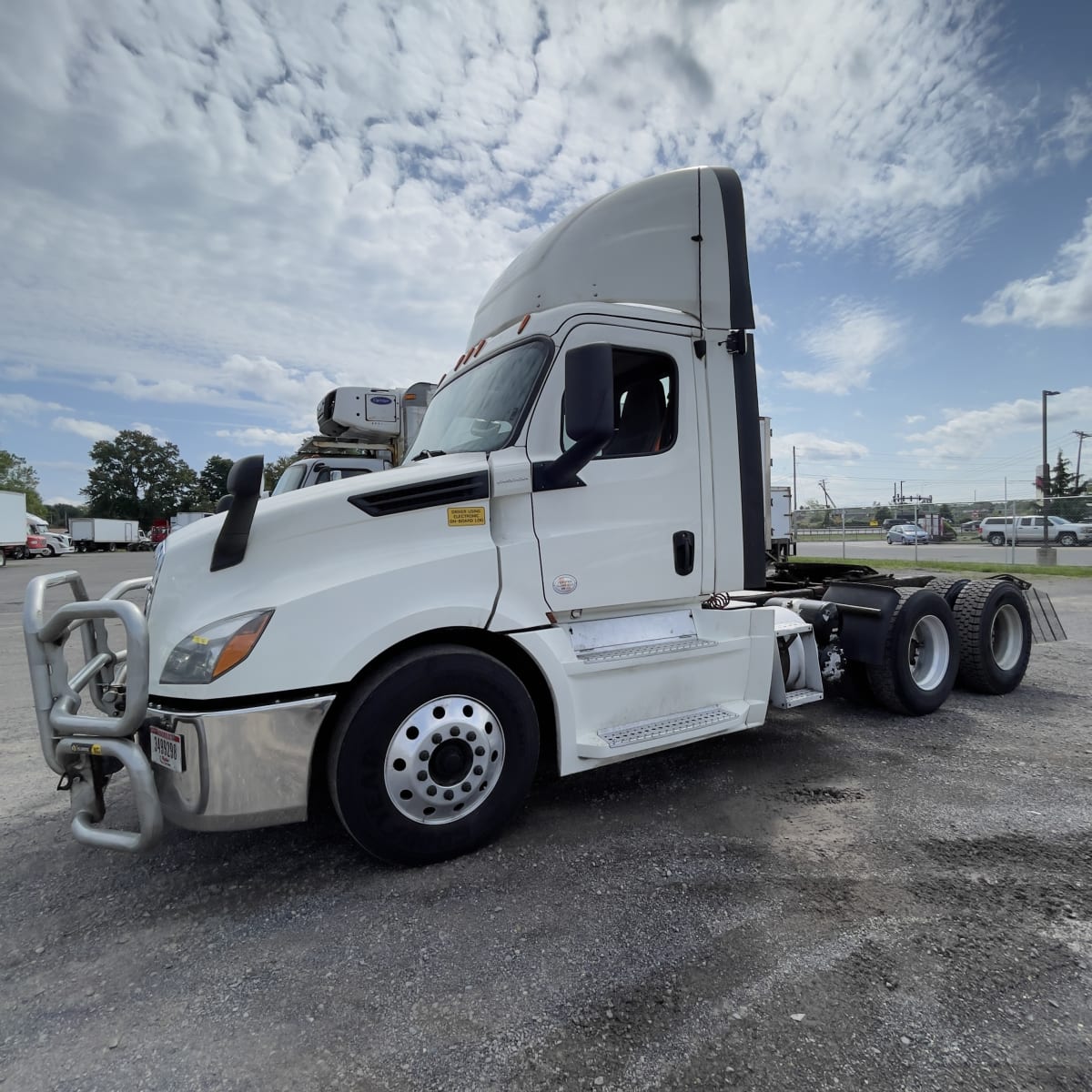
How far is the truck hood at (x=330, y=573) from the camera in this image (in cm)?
270

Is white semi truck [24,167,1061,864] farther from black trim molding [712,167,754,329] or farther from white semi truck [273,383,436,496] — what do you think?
white semi truck [273,383,436,496]

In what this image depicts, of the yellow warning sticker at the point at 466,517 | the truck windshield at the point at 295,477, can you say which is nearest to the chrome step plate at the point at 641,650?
the yellow warning sticker at the point at 466,517

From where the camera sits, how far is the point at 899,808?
140 inches

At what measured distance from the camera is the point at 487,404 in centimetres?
370

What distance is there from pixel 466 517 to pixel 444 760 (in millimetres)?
1101

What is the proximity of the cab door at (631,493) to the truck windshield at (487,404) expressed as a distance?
137 millimetres

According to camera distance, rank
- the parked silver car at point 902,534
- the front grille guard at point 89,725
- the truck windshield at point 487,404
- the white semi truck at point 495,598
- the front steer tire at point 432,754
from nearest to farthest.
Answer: the front grille guard at point 89,725, the white semi truck at point 495,598, the front steer tire at point 432,754, the truck windshield at point 487,404, the parked silver car at point 902,534

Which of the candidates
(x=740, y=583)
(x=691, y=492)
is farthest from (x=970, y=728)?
(x=691, y=492)

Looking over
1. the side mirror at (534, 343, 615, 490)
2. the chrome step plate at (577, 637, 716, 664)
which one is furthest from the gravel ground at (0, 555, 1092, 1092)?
the side mirror at (534, 343, 615, 490)

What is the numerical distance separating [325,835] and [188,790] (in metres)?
0.96

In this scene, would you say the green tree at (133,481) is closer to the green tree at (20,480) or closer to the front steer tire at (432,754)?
the green tree at (20,480)

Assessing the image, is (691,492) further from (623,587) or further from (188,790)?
(188,790)

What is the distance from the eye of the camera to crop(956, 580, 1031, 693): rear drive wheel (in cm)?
574

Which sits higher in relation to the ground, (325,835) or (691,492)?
(691,492)
